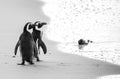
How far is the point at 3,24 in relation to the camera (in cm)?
1995

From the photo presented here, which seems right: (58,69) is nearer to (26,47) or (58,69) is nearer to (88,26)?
(26,47)

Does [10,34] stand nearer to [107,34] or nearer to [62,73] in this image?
[107,34]

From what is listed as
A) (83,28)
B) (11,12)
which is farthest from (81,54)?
(11,12)

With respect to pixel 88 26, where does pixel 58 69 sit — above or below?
below

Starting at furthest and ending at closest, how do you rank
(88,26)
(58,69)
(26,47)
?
(88,26), (26,47), (58,69)

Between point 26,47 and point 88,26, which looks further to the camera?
point 88,26

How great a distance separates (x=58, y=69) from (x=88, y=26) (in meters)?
12.7

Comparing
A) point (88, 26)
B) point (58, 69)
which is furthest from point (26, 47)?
point (88, 26)

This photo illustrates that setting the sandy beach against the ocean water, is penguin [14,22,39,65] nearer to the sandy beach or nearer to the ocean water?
the sandy beach

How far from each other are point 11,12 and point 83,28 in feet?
21.6

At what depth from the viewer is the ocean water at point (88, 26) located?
1296 cm

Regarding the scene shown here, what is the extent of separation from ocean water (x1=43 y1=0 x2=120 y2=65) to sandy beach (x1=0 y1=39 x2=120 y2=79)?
3.02ft

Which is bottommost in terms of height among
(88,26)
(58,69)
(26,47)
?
(58,69)

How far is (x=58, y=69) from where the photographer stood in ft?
28.2
